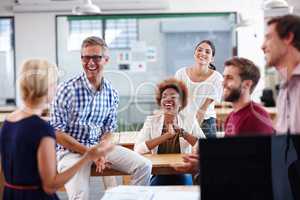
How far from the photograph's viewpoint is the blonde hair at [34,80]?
171 cm

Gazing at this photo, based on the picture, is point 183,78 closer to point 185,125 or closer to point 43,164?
point 185,125

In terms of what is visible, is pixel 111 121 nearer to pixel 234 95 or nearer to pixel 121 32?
pixel 234 95

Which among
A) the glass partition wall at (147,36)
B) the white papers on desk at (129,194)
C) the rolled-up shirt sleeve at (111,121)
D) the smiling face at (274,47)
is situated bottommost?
the white papers on desk at (129,194)

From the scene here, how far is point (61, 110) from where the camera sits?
287 cm

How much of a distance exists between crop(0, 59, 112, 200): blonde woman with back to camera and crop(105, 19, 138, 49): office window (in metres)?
7.19

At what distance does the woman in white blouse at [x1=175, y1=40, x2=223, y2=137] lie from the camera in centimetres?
337

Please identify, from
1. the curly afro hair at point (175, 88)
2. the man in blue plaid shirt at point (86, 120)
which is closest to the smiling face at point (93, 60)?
the man in blue plaid shirt at point (86, 120)

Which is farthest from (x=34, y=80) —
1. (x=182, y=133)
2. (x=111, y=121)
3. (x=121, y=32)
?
(x=121, y=32)

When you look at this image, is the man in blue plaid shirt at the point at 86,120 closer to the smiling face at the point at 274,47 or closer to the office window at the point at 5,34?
the smiling face at the point at 274,47

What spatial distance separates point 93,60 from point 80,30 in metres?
6.10

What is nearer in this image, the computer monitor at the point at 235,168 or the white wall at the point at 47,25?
the computer monitor at the point at 235,168

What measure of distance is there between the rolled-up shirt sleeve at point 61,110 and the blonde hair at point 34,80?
1.09 meters

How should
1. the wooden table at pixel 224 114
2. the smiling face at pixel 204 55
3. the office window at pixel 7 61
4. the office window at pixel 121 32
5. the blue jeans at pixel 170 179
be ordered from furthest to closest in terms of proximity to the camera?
the office window at pixel 121 32 < the office window at pixel 7 61 < the smiling face at pixel 204 55 < the blue jeans at pixel 170 179 < the wooden table at pixel 224 114

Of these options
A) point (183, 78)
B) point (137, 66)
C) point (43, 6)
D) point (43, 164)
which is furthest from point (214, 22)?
point (43, 164)
